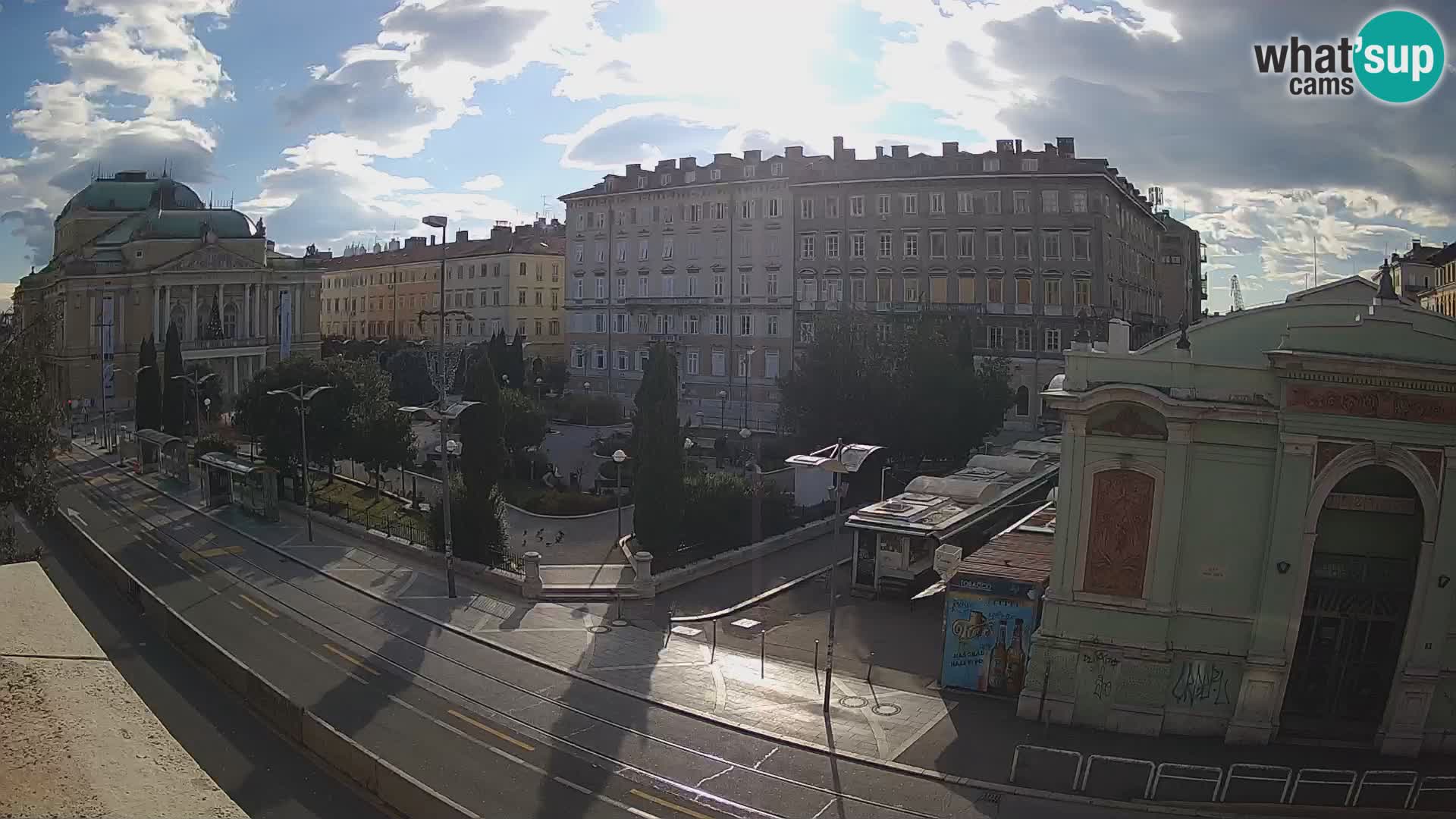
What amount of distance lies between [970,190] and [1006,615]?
161 feet

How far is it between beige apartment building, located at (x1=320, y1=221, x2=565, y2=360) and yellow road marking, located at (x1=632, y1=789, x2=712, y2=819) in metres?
77.0

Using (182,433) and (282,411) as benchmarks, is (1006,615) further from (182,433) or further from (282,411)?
(182,433)

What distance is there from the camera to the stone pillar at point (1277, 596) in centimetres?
2014

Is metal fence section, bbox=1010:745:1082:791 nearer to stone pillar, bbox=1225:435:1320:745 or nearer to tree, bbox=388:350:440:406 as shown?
stone pillar, bbox=1225:435:1320:745

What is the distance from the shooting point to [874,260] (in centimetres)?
7125

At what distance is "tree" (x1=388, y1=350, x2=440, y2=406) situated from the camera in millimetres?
81562

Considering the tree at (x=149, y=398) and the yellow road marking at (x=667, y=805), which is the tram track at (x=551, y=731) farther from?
the tree at (x=149, y=398)

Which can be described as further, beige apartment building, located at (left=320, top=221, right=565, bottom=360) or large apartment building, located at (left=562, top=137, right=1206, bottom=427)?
beige apartment building, located at (left=320, top=221, right=565, bottom=360)

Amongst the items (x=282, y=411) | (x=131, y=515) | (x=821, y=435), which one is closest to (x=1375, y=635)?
(x=821, y=435)

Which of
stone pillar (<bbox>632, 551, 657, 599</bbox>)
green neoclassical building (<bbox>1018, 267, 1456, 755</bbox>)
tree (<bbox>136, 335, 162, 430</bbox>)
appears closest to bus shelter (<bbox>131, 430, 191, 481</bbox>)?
tree (<bbox>136, 335, 162, 430</bbox>)

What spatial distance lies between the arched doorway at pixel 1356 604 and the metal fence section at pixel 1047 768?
16.2 feet

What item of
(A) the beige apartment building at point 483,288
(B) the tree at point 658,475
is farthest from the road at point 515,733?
(A) the beige apartment building at point 483,288

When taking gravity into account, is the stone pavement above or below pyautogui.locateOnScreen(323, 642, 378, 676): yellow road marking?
above

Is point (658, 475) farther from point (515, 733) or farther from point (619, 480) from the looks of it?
point (515, 733)
